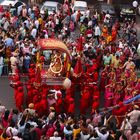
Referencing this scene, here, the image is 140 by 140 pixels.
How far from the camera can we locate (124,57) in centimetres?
1973

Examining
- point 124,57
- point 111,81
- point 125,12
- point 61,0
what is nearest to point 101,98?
point 111,81

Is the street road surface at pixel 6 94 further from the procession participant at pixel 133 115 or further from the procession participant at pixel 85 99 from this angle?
the procession participant at pixel 133 115

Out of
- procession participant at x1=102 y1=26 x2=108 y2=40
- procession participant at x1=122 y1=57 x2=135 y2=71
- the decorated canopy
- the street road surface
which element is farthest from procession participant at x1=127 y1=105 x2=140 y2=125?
procession participant at x1=102 y1=26 x2=108 y2=40

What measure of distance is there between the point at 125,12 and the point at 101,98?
12.1m

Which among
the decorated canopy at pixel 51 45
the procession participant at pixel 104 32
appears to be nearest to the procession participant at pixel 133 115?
the decorated canopy at pixel 51 45

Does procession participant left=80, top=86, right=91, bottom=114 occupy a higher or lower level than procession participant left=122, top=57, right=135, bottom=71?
lower

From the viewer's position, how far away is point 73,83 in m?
17.5

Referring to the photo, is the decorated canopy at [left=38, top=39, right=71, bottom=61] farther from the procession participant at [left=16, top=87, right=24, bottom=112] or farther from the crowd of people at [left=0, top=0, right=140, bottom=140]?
the procession participant at [left=16, top=87, right=24, bottom=112]

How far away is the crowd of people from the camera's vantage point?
13.6m

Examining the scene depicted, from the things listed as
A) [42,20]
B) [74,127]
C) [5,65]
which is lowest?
[74,127]

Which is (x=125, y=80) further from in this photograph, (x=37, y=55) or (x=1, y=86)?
(x=1, y=86)

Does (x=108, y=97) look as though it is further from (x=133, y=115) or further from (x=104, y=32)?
(x=104, y=32)

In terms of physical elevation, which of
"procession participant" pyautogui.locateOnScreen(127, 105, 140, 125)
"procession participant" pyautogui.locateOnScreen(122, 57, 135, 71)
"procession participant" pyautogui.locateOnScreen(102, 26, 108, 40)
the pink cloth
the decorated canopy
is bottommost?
"procession participant" pyautogui.locateOnScreen(127, 105, 140, 125)

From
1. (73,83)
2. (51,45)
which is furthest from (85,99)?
(51,45)
